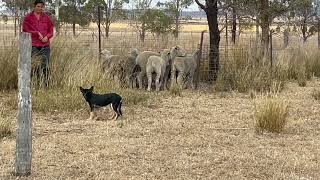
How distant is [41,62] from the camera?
10.4 m

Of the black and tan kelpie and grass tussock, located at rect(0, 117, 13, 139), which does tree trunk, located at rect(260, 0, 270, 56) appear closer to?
the black and tan kelpie

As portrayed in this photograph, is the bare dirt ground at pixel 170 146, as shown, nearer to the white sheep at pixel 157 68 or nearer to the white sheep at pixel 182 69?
the white sheep at pixel 157 68

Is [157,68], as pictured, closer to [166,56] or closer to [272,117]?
[166,56]

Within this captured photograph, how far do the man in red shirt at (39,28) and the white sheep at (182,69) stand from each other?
3120 millimetres

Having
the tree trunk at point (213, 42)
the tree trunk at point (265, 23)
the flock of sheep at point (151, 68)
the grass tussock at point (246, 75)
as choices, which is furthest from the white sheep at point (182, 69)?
the tree trunk at point (265, 23)

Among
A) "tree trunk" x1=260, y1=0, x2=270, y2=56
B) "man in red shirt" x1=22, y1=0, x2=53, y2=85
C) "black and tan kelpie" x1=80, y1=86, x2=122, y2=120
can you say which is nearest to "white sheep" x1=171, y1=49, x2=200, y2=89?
"tree trunk" x1=260, y1=0, x2=270, y2=56

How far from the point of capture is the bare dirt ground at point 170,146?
5.83m

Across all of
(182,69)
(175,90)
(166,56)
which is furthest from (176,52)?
(175,90)

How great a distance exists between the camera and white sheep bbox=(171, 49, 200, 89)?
12.5 m

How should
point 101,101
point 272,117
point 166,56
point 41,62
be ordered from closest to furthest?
point 272,117
point 101,101
point 41,62
point 166,56

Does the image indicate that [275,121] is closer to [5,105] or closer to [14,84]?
[5,105]

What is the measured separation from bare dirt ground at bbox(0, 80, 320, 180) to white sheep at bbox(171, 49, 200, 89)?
9.15 ft

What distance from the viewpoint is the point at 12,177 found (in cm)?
549

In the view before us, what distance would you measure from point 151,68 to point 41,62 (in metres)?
2.61
